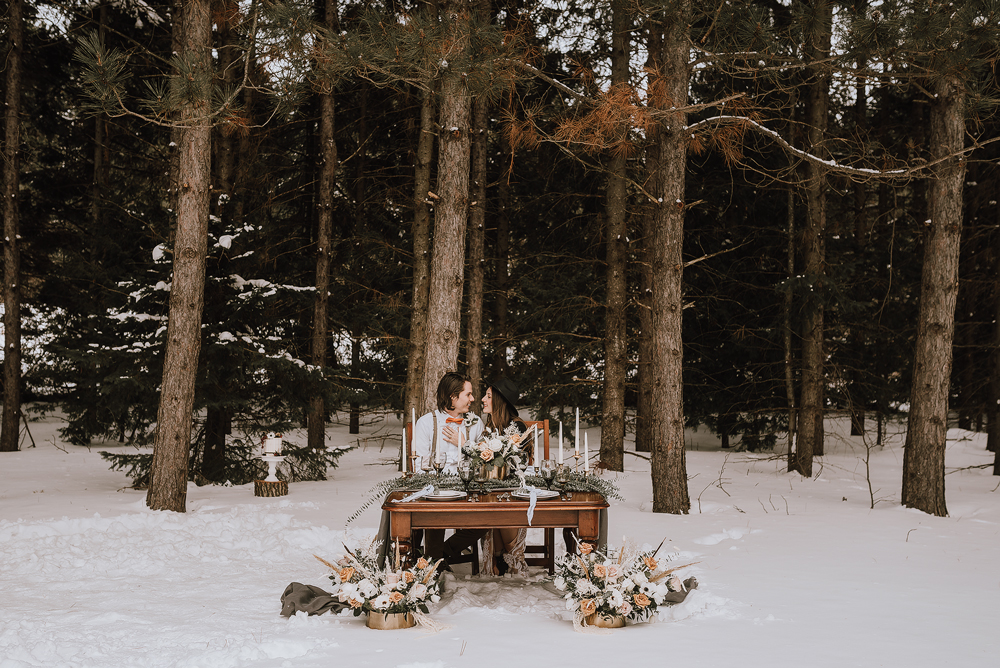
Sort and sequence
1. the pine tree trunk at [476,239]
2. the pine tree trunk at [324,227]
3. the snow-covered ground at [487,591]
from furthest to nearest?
1. the pine tree trunk at [324,227]
2. the pine tree trunk at [476,239]
3. the snow-covered ground at [487,591]

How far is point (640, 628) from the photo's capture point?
4.29m

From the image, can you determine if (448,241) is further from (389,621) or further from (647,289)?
(647,289)

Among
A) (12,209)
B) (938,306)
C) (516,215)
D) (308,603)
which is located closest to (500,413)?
(308,603)

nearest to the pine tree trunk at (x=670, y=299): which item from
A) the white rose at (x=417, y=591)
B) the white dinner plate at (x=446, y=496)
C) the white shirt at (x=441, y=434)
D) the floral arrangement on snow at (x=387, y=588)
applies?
the white shirt at (x=441, y=434)

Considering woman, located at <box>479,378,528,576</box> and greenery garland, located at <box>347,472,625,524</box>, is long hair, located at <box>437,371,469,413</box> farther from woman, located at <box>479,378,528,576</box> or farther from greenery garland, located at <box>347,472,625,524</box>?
greenery garland, located at <box>347,472,625,524</box>

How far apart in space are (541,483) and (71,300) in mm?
15289

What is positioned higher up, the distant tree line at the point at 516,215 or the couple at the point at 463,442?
the distant tree line at the point at 516,215

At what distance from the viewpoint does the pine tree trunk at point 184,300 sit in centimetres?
803

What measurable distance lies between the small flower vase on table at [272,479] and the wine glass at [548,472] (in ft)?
17.4

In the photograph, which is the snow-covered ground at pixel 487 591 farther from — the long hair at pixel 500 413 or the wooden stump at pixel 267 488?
the long hair at pixel 500 413

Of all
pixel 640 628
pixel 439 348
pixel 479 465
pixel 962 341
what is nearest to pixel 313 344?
pixel 439 348

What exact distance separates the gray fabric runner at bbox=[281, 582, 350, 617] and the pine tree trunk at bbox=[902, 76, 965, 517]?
699 centimetres

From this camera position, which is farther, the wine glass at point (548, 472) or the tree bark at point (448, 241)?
the tree bark at point (448, 241)

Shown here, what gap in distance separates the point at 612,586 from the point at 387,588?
48.6 inches
